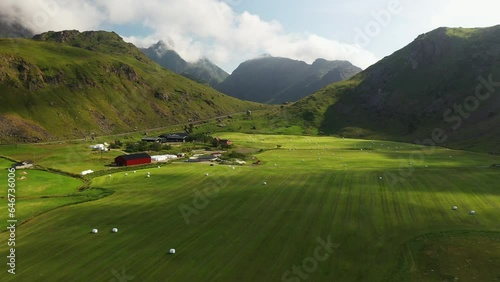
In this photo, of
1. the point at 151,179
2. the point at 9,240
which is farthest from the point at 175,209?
the point at 151,179

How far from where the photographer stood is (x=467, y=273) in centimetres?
3662

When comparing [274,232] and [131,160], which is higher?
[274,232]

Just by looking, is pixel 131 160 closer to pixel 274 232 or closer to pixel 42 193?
pixel 42 193

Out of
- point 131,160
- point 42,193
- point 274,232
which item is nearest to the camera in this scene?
point 274,232

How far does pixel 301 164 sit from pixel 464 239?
227ft

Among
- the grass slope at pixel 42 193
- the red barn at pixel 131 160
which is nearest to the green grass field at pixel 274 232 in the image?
the grass slope at pixel 42 193

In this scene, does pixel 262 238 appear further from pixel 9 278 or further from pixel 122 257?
pixel 9 278

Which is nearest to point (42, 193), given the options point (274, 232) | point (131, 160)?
point (131, 160)

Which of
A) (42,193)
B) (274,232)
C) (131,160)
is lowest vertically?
(42,193)

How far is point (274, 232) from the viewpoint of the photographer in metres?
48.9

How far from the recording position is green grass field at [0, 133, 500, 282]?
125 ft

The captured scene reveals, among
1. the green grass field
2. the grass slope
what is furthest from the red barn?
the green grass field

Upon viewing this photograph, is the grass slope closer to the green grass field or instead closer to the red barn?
the green grass field

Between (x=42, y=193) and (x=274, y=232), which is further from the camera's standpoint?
(x=42, y=193)
